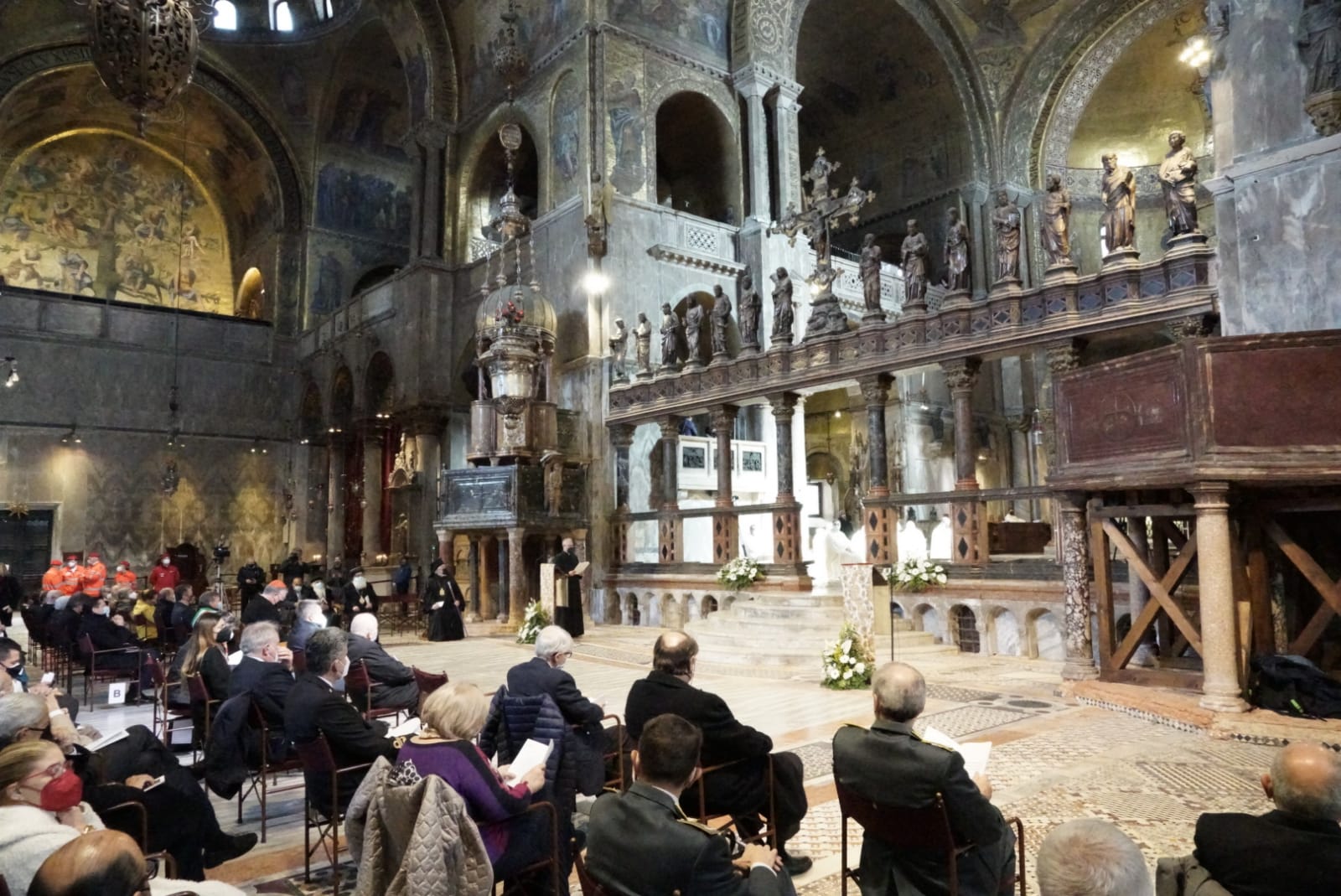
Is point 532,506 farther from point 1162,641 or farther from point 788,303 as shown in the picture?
point 1162,641

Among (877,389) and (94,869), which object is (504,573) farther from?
(94,869)

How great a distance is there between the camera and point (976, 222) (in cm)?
2191

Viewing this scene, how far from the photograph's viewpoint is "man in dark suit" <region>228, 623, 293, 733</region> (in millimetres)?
4809

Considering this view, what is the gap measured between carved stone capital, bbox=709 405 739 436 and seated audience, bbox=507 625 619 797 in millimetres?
10109

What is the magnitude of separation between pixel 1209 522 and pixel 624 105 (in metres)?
14.1

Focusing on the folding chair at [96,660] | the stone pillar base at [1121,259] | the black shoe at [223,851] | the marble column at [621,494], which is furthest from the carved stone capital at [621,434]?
the black shoe at [223,851]

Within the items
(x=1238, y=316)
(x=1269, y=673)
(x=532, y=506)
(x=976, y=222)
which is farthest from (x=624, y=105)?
(x=1269, y=673)

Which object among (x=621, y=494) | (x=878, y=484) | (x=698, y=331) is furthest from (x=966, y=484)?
(x=621, y=494)

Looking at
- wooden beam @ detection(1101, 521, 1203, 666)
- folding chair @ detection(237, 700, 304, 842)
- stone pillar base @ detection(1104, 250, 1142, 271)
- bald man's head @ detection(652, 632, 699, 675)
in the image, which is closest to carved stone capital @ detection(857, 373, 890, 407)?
stone pillar base @ detection(1104, 250, 1142, 271)

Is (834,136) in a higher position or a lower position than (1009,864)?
higher

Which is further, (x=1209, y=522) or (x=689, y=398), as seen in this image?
(x=689, y=398)

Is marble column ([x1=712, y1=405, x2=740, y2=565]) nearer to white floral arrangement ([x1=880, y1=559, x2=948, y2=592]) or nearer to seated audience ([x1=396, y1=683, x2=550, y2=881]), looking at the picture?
white floral arrangement ([x1=880, y1=559, x2=948, y2=592])

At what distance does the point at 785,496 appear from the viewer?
42.7ft

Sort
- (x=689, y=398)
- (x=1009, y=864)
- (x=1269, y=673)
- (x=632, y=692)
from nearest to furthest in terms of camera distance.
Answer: (x=1009, y=864) → (x=632, y=692) → (x=1269, y=673) → (x=689, y=398)
